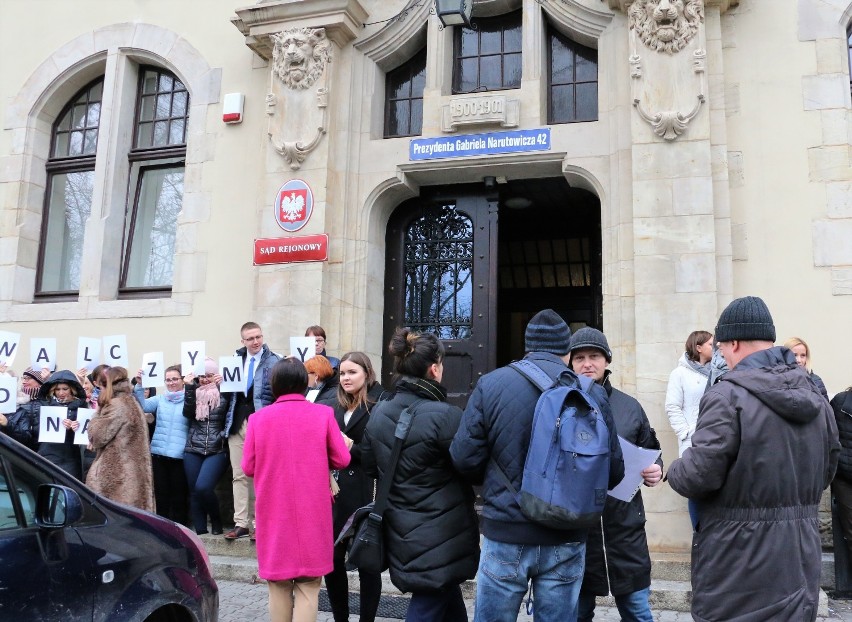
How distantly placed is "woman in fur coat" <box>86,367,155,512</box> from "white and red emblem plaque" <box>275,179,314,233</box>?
8.27 feet

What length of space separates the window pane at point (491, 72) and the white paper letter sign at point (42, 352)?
17.6 feet

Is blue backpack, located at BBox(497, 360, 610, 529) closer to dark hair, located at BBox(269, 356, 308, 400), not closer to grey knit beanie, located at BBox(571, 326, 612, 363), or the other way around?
grey knit beanie, located at BBox(571, 326, 612, 363)

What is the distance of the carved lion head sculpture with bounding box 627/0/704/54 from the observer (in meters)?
7.42

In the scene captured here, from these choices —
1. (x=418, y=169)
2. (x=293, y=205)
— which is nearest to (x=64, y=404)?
(x=293, y=205)

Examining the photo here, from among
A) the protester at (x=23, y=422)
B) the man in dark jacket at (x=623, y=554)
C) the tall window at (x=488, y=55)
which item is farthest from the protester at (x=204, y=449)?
the man in dark jacket at (x=623, y=554)

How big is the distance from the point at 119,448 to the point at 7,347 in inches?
83.7

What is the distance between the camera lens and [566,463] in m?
3.19

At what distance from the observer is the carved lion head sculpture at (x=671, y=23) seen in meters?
7.42

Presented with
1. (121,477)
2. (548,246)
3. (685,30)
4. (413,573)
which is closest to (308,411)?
(413,573)

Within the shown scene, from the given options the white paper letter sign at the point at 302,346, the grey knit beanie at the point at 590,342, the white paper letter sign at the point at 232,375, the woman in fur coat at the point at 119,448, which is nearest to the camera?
the grey knit beanie at the point at 590,342

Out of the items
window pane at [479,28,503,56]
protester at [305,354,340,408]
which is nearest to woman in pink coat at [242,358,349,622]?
protester at [305,354,340,408]

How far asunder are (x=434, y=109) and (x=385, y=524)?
546cm

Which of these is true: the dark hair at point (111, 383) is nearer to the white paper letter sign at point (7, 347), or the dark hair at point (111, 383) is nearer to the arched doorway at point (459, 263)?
the white paper letter sign at point (7, 347)

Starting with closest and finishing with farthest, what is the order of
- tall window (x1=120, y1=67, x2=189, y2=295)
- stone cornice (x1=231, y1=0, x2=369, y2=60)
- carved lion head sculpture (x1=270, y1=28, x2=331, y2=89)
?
1. stone cornice (x1=231, y1=0, x2=369, y2=60)
2. carved lion head sculpture (x1=270, y1=28, x2=331, y2=89)
3. tall window (x1=120, y1=67, x2=189, y2=295)
